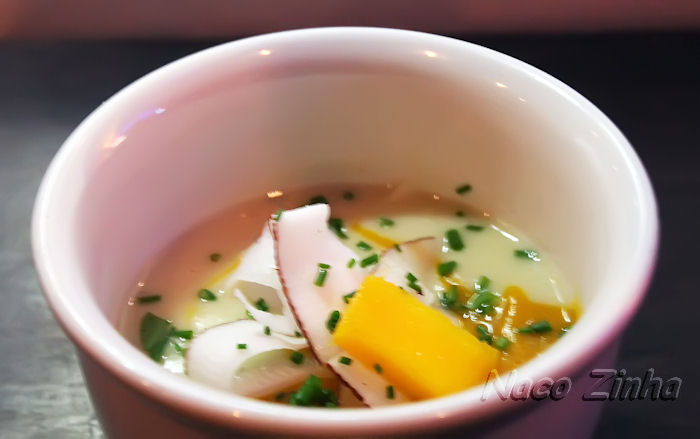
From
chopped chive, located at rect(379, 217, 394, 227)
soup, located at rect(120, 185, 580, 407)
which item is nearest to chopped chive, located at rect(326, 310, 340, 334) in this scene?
soup, located at rect(120, 185, 580, 407)

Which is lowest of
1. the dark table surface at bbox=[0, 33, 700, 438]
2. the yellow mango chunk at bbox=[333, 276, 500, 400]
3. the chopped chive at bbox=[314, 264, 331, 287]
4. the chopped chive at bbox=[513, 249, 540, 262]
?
the dark table surface at bbox=[0, 33, 700, 438]

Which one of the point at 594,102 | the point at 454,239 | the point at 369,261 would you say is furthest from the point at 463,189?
the point at 594,102

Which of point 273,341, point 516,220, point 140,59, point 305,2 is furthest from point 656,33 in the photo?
point 273,341

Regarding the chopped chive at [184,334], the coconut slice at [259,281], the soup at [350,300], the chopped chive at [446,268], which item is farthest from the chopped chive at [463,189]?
the chopped chive at [184,334]

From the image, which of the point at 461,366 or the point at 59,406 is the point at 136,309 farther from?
the point at 461,366

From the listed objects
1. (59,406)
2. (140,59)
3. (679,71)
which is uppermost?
(679,71)

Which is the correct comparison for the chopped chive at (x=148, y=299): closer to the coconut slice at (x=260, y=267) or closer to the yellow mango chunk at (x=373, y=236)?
the coconut slice at (x=260, y=267)

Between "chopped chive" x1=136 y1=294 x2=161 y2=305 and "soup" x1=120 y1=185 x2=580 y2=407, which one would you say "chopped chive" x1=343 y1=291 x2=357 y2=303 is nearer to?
"soup" x1=120 y1=185 x2=580 y2=407
